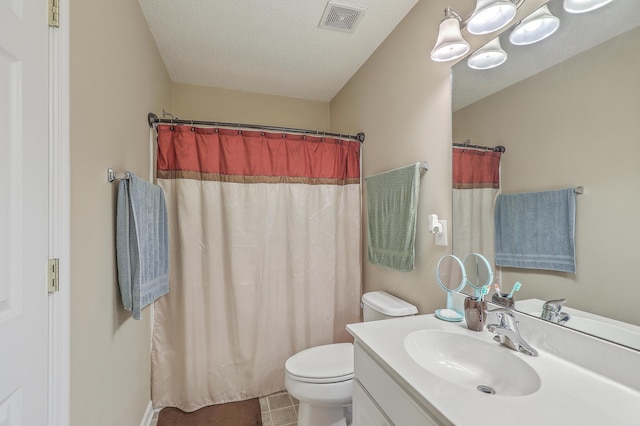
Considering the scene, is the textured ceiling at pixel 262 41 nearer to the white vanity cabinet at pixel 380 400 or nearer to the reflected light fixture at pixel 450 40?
the reflected light fixture at pixel 450 40

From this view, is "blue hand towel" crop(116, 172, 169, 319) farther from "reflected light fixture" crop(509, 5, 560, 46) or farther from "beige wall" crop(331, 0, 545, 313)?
"reflected light fixture" crop(509, 5, 560, 46)

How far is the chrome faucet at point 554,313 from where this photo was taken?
0.92m

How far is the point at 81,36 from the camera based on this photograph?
3.10 feet

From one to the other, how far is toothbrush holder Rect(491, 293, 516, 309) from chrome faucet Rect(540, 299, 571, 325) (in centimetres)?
11

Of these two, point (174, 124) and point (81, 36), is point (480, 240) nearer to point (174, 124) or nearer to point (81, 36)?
point (81, 36)

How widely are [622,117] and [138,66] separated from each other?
211cm

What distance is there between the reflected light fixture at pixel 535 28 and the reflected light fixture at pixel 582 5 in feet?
0.13

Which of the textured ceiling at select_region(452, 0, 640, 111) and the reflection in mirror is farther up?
the textured ceiling at select_region(452, 0, 640, 111)

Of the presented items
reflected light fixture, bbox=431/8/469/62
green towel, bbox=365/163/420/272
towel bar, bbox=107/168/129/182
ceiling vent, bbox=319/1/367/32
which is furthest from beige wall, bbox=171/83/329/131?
reflected light fixture, bbox=431/8/469/62

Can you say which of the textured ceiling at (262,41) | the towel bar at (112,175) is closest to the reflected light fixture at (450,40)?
the textured ceiling at (262,41)

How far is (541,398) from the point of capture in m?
0.69

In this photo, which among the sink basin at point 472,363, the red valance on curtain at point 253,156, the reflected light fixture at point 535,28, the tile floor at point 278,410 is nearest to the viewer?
the sink basin at point 472,363
